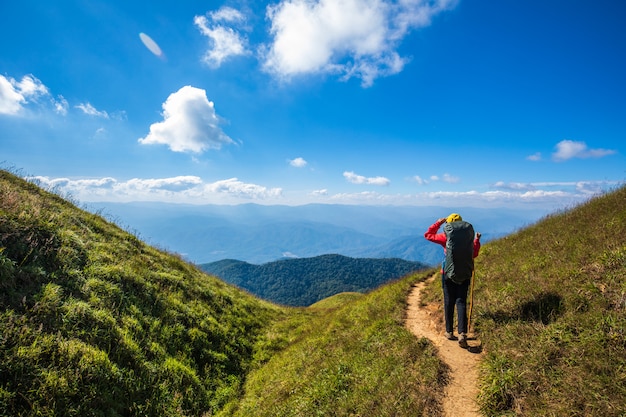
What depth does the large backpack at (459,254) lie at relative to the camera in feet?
26.8

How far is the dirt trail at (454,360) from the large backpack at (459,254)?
1.94m

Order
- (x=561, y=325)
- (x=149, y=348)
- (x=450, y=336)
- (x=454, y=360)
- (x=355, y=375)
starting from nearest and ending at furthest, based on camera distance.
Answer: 1. (x=561, y=325)
2. (x=454, y=360)
3. (x=355, y=375)
4. (x=450, y=336)
5. (x=149, y=348)

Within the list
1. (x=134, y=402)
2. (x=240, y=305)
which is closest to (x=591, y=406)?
(x=134, y=402)

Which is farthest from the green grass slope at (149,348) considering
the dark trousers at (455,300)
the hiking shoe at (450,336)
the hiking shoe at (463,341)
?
the dark trousers at (455,300)

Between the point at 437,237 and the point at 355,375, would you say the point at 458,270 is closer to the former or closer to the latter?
the point at 437,237

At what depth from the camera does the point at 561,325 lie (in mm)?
6438

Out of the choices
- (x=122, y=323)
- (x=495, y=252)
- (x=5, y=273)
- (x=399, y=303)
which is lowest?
(x=399, y=303)

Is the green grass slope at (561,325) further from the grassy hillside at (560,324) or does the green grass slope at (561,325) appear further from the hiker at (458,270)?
the hiker at (458,270)

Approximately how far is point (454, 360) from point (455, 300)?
196 cm

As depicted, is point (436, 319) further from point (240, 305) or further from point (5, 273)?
point (5, 273)

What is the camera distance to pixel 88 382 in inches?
254

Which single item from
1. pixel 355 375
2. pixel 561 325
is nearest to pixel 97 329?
pixel 355 375

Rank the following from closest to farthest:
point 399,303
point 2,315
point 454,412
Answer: point 454,412
point 2,315
point 399,303

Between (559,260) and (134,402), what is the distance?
45.2 ft
